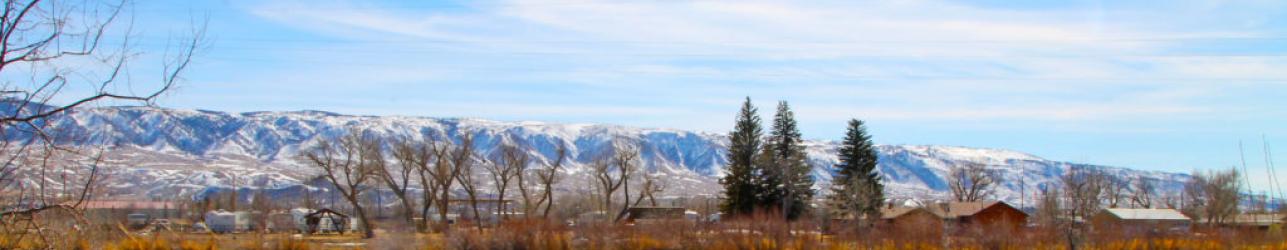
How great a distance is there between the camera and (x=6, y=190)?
11.7m

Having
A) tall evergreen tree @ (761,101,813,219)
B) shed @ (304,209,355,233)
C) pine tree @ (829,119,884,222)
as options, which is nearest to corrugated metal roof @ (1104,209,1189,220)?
pine tree @ (829,119,884,222)

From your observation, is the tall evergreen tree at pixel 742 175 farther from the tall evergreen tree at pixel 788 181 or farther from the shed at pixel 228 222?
the shed at pixel 228 222

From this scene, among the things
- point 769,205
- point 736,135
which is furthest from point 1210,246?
point 736,135

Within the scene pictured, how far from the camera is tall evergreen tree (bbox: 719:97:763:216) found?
72188 mm

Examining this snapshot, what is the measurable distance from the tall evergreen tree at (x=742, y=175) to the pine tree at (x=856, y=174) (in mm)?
5425

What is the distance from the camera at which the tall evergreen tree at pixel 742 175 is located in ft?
237

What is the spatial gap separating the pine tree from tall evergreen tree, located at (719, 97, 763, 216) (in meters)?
5.43

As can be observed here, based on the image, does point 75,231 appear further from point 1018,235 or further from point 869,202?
point 869,202

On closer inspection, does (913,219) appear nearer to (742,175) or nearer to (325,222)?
(742,175)

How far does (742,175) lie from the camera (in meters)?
73.2

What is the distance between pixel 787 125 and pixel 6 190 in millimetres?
71541

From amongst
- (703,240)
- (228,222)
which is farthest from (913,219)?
(228,222)

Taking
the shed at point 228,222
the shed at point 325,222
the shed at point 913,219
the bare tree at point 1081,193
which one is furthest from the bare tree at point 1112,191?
the shed at point 228,222

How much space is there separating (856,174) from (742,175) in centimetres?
803
